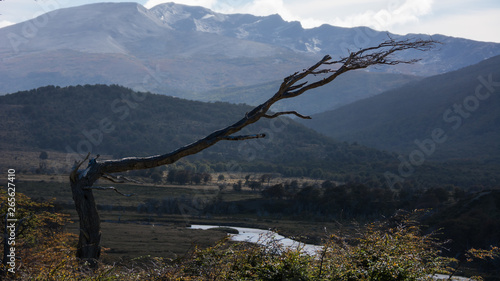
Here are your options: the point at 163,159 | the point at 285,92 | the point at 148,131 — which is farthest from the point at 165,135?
the point at 285,92

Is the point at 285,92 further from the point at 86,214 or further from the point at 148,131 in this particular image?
the point at 148,131

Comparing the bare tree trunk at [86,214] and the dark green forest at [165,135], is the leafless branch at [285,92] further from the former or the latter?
the dark green forest at [165,135]

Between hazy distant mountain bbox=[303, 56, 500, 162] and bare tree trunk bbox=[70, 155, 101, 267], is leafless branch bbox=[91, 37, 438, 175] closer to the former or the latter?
bare tree trunk bbox=[70, 155, 101, 267]

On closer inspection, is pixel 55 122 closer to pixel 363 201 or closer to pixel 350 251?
pixel 363 201

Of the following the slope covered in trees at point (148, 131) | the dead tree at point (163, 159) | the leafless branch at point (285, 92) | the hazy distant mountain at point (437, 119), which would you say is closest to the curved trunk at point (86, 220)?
the dead tree at point (163, 159)

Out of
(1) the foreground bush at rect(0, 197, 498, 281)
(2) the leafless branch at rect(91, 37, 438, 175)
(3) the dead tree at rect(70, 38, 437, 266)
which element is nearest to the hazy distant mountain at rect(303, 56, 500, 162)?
(2) the leafless branch at rect(91, 37, 438, 175)

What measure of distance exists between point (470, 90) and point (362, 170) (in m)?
72.3

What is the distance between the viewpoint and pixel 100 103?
119938mm

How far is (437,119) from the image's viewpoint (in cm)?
13788

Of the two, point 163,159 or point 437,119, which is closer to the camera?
point 163,159

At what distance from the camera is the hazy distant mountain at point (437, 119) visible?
119m

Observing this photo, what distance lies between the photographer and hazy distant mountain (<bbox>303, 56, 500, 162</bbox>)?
119 meters

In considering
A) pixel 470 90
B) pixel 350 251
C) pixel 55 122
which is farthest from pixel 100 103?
pixel 350 251

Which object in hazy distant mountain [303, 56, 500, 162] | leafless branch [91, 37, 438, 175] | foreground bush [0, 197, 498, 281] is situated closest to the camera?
foreground bush [0, 197, 498, 281]
